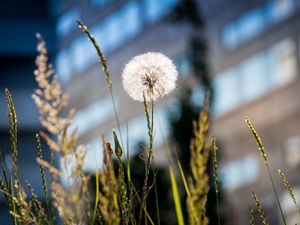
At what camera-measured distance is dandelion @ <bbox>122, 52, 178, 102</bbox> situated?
1340 mm

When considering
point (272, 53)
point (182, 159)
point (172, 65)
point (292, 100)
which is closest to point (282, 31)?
point (272, 53)

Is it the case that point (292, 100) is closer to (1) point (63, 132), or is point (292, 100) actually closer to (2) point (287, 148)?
(2) point (287, 148)

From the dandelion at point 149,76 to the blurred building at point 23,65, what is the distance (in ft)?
56.4

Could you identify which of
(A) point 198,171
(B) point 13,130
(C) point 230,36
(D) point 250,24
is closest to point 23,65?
(C) point 230,36

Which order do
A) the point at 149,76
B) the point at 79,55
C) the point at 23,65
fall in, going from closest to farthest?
the point at 149,76 < the point at 23,65 < the point at 79,55

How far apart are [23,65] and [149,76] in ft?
66.5

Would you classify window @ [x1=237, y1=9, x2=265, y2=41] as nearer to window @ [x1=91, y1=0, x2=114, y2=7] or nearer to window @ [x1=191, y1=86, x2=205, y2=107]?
window @ [x1=91, y1=0, x2=114, y2=7]

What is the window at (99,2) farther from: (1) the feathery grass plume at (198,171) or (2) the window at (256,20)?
(1) the feathery grass plume at (198,171)

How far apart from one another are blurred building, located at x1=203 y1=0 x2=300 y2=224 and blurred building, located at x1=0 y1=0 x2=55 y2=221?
8457mm

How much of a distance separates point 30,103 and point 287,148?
453 inches

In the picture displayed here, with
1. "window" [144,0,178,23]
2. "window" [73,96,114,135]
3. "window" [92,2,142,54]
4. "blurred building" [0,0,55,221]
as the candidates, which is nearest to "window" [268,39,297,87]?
"window" [144,0,178,23]

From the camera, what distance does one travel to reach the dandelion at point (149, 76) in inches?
52.7

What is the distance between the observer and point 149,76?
4.50ft

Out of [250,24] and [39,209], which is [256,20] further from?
[39,209]
